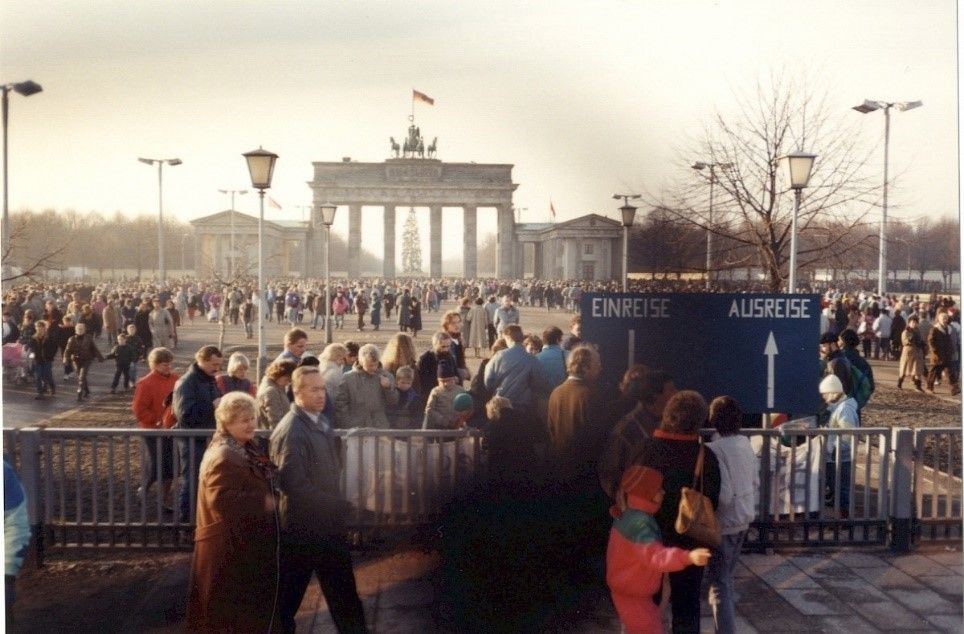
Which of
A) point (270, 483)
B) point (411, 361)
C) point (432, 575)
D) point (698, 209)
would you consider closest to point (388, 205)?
point (411, 361)

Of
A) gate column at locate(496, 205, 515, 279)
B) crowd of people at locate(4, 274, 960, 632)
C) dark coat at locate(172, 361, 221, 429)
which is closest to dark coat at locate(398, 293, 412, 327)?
gate column at locate(496, 205, 515, 279)

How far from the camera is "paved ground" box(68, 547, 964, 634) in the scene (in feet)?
15.6

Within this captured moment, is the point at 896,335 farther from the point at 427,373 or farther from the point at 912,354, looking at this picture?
the point at 427,373

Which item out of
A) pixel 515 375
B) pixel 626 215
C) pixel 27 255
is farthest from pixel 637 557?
pixel 27 255

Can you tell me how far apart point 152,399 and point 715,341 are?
4210 millimetres

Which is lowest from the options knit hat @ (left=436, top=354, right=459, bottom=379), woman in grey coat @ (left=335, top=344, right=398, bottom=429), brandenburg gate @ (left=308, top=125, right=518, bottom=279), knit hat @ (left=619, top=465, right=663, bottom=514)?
knit hat @ (left=619, top=465, right=663, bottom=514)

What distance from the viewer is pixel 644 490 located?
4215 millimetres

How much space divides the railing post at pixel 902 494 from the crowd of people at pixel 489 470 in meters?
0.33

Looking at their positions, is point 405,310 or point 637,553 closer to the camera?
point 637,553

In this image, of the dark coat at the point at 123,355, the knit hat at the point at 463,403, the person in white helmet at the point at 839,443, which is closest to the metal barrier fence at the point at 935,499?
the person in white helmet at the point at 839,443

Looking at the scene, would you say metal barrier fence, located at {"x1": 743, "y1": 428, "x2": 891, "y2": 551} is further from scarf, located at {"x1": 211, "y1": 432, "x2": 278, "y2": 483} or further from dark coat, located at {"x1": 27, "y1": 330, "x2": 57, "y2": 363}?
dark coat, located at {"x1": 27, "y1": 330, "x2": 57, "y2": 363}

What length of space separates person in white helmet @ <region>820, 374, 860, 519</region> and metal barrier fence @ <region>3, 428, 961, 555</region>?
0.02 meters

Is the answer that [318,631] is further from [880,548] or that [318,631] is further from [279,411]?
[880,548]

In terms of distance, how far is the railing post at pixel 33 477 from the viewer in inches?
218
